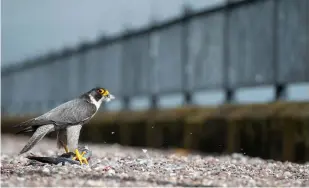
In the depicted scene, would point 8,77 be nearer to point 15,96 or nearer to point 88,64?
point 15,96

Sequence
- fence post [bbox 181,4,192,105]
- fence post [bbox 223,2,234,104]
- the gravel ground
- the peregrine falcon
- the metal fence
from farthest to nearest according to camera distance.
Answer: fence post [bbox 181,4,192,105] → fence post [bbox 223,2,234,104] → the metal fence → the peregrine falcon → the gravel ground

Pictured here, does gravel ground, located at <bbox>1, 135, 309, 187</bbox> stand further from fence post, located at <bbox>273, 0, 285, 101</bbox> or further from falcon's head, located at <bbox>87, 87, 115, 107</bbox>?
fence post, located at <bbox>273, 0, 285, 101</bbox>

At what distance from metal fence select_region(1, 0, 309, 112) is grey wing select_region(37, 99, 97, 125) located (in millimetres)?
4825

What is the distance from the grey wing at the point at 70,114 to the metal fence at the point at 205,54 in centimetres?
483

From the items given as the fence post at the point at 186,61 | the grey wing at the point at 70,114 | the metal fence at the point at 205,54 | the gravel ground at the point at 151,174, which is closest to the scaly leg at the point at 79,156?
the gravel ground at the point at 151,174

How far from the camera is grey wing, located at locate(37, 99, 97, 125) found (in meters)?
7.66

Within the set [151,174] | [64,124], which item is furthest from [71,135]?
[151,174]

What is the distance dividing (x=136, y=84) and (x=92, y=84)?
13.0 ft

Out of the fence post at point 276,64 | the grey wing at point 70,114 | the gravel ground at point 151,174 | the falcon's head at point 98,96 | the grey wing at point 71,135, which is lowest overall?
the gravel ground at point 151,174

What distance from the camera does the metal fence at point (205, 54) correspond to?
12.4 metres

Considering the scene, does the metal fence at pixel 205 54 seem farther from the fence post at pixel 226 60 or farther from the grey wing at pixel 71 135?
the grey wing at pixel 71 135

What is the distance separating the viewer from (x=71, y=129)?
773 cm

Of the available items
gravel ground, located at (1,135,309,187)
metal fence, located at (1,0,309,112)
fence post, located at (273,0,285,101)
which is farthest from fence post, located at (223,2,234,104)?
gravel ground, located at (1,135,309,187)

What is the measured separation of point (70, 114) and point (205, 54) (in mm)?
7945
